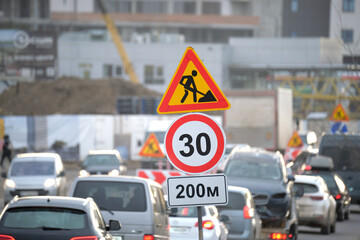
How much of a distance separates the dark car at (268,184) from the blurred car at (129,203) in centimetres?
562

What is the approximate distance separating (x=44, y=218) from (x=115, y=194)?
395 cm

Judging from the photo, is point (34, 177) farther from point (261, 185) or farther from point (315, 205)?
point (261, 185)

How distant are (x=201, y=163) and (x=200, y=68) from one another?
937 millimetres

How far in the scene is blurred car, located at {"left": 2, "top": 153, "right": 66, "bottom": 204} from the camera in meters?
27.6

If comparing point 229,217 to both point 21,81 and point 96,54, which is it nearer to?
point 21,81

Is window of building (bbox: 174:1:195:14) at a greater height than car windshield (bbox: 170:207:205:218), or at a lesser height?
greater

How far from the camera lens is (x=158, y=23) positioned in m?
108

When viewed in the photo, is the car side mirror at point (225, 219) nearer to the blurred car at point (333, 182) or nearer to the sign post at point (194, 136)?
the sign post at point (194, 136)

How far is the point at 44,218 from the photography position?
1021 cm

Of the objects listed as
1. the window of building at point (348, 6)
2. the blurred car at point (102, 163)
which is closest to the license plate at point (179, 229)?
the blurred car at point (102, 163)

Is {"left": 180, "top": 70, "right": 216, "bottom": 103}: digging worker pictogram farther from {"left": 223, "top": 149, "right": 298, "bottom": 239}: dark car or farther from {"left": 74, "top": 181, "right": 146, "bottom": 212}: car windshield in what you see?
{"left": 223, "top": 149, "right": 298, "bottom": 239}: dark car

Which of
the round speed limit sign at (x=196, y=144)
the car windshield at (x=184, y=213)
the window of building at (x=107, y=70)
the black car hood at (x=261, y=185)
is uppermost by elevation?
the round speed limit sign at (x=196, y=144)

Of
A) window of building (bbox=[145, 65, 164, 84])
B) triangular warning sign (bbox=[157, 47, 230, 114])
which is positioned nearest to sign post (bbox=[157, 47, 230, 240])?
triangular warning sign (bbox=[157, 47, 230, 114])

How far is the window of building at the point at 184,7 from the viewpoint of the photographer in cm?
11038
